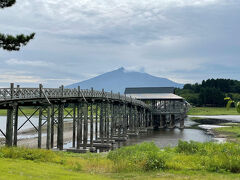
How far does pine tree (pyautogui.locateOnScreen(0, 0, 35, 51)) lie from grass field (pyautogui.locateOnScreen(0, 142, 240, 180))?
8898 millimetres

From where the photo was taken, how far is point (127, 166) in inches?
712

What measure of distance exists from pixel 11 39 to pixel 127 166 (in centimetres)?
1399

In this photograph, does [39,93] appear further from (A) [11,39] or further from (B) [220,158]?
(B) [220,158]

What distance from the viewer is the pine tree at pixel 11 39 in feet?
79.3

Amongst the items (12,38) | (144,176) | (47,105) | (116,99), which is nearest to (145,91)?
(116,99)

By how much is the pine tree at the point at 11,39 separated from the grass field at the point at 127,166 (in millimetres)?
8898

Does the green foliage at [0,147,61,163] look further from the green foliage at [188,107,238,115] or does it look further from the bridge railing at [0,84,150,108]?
the green foliage at [188,107,238,115]

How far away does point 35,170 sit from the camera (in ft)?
50.7

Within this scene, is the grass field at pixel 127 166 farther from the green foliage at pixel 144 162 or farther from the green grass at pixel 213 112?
the green grass at pixel 213 112

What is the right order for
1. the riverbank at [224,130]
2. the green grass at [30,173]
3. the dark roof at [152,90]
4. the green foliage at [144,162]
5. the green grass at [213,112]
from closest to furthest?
the green grass at [30,173] → the green foliage at [144,162] → the riverbank at [224,130] → the dark roof at [152,90] → the green grass at [213,112]

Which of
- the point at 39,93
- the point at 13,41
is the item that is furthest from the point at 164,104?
the point at 13,41

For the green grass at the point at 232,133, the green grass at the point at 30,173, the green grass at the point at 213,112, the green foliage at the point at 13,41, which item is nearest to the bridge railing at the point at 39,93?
the green foliage at the point at 13,41

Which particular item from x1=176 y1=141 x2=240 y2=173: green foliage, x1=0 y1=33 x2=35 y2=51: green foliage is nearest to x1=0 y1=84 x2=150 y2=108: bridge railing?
x1=0 y1=33 x2=35 y2=51: green foliage

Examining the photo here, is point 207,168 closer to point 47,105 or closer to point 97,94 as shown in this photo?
point 47,105
